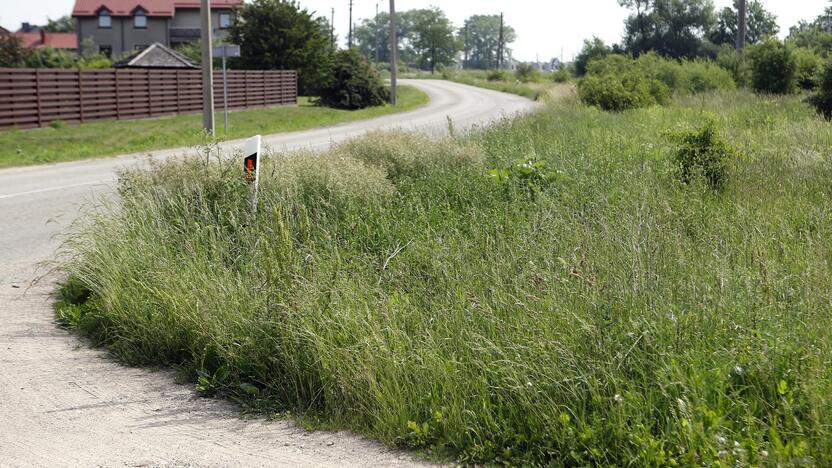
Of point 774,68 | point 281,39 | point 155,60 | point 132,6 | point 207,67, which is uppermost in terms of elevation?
point 132,6

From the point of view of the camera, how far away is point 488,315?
17.0 ft

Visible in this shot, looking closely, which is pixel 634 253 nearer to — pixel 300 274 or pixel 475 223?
pixel 300 274

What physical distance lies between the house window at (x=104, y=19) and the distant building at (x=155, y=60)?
93.1ft

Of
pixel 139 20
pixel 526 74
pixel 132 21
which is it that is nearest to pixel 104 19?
pixel 132 21

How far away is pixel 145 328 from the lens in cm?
595

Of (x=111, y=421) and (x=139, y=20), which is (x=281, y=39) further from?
(x=111, y=421)

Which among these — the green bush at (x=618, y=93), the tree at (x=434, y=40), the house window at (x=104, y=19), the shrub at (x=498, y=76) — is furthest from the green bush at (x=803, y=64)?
the tree at (x=434, y=40)

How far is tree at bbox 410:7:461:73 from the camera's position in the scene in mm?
150625

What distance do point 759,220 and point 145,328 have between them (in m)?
5.05

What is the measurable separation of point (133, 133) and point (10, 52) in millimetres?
12810

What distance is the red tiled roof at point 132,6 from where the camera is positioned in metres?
66.2

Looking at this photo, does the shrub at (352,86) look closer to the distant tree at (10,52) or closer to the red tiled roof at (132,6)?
the distant tree at (10,52)

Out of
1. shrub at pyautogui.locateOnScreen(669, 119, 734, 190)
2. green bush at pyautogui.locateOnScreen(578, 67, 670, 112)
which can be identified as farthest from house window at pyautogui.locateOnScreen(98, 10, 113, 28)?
shrub at pyautogui.locateOnScreen(669, 119, 734, 190)

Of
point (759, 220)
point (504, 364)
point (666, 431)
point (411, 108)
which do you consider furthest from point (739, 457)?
point (411, 108)
